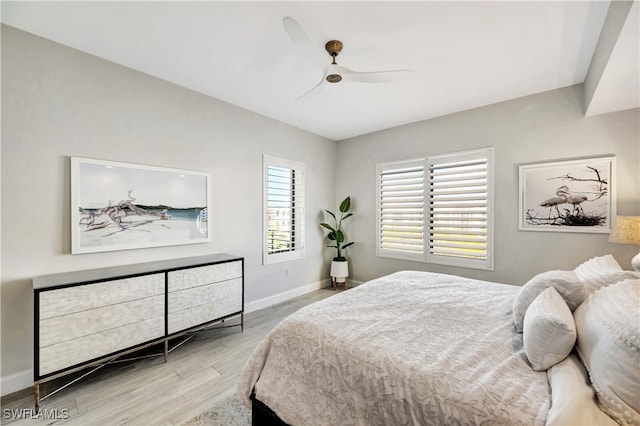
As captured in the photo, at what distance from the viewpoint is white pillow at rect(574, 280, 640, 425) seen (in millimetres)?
779

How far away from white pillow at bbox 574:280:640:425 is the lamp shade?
5.58 ft

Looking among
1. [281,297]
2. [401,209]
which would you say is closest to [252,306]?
[281,297]

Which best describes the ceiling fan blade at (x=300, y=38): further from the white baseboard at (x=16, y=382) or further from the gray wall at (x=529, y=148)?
the white baseboard at (x=16, y=382)

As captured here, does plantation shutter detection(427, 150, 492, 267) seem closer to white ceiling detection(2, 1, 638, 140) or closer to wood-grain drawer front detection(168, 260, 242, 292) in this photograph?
white ceiling detection(2, 1, 638, 140)

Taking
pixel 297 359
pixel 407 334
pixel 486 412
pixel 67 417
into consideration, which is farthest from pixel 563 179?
pixel 67 417

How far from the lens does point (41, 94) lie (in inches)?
84.2

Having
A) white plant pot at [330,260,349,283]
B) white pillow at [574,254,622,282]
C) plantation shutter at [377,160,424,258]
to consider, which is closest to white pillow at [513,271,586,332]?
white pillow at [574,254,622,282]

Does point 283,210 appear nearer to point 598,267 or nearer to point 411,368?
point 411,368

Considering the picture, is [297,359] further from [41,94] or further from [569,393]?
[41,94]

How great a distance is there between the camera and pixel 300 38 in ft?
5.83

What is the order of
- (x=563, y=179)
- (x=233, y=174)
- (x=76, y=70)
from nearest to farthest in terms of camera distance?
(x=76, y=70) → (x=563, y=179) → (x=233, y=174)

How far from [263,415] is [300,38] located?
237 centimetres

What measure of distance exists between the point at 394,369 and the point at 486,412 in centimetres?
35

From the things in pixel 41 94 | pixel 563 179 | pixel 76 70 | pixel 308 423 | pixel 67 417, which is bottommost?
pixel 67 417
